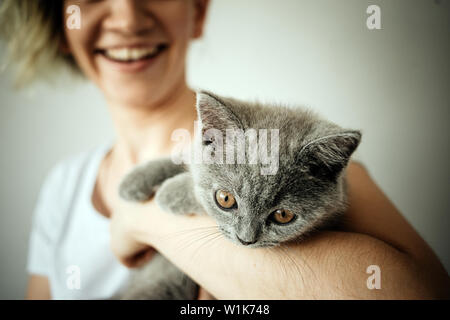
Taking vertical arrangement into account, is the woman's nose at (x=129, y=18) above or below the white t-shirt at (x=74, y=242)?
above

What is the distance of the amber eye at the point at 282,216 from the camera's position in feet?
1.79

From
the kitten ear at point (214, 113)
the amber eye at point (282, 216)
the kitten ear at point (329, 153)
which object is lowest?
the amber eye at point (282, 216)

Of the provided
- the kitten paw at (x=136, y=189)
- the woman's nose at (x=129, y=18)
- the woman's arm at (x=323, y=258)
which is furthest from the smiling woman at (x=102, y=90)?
the woman's arm at (x=323, y=258)

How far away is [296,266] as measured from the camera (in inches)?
20.5

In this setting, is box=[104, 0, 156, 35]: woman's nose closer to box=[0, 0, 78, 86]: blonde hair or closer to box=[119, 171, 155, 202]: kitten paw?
box=[0, 0, 78, 86]: blonde hair

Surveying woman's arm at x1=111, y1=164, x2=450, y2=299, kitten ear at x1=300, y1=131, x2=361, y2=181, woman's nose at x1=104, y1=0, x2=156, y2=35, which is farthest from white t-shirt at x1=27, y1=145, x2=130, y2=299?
kitten ear at x1=300, y1=131, x2=361, y2=181

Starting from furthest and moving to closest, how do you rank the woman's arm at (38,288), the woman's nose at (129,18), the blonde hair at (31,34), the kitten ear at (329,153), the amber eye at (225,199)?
the woman's arm at (38,288), the blonde hair at (31,34), the woman's nose at (129,18), the amber eye at (225,199), the kitten ear at (329,153)

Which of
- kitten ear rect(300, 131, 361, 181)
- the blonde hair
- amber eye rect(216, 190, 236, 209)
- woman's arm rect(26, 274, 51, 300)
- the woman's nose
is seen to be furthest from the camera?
woman's arm rect(26, 274, 51, 300)

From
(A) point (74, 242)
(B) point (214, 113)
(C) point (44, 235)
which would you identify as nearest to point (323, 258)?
(B) point (214, 113)

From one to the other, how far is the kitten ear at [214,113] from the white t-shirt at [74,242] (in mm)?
599

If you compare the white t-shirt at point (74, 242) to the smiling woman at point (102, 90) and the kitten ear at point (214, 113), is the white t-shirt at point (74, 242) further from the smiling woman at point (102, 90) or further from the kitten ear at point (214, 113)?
the kitten ear at point (214, 113)

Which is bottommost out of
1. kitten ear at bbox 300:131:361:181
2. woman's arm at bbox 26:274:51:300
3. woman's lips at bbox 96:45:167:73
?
woman's arm at bbox 26:274:51:300

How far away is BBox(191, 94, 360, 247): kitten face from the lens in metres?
0.51
